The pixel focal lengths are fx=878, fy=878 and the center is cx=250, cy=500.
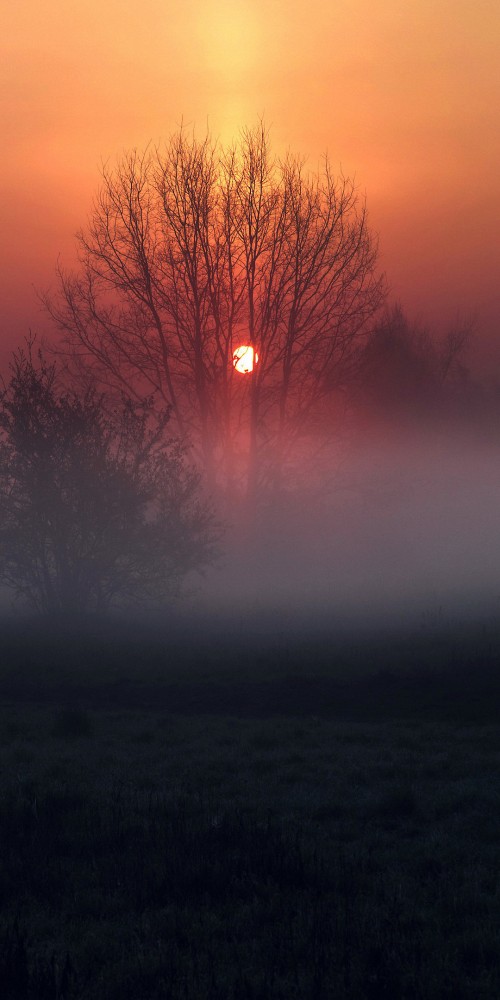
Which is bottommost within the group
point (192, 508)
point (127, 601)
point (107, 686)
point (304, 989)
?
point (304, 989)

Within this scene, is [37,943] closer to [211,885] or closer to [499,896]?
[211,885]

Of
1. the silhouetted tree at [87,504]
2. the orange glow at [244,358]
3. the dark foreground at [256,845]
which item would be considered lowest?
the dark foreground at [256,845]

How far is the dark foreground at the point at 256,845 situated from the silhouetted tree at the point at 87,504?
11463mm

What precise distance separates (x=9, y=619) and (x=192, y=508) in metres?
7.62

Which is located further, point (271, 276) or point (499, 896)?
point (271, 276)

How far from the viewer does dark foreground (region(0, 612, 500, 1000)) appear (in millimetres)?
5016

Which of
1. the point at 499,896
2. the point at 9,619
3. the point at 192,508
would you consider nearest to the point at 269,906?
the point at 499,896

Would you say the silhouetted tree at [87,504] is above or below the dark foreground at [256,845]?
above

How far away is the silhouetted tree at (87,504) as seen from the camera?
27516 mm

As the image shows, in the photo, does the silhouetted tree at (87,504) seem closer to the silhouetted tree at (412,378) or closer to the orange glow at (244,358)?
the orange glow at (244,358)

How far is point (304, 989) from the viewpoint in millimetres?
4770

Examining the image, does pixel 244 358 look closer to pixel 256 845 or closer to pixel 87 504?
pixel 87 504

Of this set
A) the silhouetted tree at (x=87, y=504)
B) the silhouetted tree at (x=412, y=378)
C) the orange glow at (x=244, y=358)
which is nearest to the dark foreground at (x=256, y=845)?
the silhouetted tree at (x=87, y=504)

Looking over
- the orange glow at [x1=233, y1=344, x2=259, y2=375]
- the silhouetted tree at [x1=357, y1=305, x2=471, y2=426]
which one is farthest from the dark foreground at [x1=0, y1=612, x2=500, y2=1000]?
the silhouetted tree at [x1=357, y1=305, x2=471, y2=426]
